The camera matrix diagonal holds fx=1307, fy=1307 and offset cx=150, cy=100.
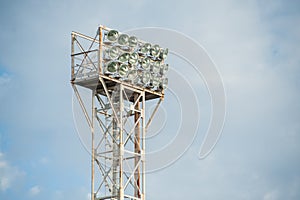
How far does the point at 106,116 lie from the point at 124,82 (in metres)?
2.82

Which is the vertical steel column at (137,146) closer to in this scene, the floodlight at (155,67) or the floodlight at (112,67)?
the floodlight at (155,67)

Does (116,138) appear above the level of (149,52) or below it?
below

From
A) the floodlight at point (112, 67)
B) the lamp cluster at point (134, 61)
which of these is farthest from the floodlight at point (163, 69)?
the floodlight at point (112, 67)

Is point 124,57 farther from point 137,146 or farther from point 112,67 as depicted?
point 137,146

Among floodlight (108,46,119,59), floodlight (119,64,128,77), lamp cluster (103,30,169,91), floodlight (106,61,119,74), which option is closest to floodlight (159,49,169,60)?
lamp cluster (103,30,169,91)

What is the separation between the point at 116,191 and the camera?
93.6m

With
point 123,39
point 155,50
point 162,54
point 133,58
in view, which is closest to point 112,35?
point 123,39

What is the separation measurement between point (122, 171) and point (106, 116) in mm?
4465

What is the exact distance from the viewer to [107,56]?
94.8 metres

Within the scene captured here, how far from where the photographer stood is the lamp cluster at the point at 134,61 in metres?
94.8

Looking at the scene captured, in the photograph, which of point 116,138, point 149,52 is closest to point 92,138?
point 116,138

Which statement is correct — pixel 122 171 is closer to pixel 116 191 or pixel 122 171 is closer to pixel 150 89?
pixel 116 191

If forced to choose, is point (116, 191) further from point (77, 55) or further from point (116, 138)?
point (77, 55)

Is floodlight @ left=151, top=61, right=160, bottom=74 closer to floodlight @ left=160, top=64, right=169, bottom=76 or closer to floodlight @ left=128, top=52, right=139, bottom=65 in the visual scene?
floodlight @ left=160, top=64, right=169, bottom=76
